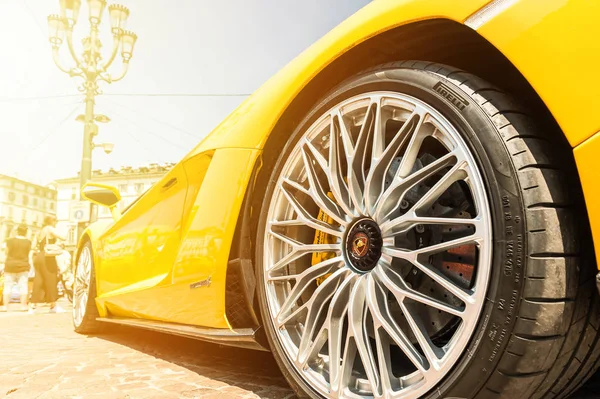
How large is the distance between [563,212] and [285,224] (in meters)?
1.06

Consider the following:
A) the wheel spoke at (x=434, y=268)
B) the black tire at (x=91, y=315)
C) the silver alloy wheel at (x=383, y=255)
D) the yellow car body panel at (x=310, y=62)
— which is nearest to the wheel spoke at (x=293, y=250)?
the silver alloy wheel at (x=383, y=255)

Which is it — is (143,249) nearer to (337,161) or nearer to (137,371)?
(137,371)

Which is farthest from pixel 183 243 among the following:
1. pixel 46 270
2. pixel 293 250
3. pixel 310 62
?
pixel 46 270

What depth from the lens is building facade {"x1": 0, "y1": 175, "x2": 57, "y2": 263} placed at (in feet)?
279

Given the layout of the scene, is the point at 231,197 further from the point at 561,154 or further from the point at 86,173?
the point at 86,173

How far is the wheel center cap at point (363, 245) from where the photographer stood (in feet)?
5.21

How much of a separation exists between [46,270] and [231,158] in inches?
347

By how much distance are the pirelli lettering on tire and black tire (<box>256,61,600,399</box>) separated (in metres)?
0.04

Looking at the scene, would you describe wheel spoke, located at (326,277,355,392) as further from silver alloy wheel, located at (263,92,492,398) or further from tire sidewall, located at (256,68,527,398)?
tire sidewall, located at (256,68,527,398)

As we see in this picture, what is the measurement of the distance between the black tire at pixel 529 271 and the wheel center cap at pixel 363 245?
0.42 metres

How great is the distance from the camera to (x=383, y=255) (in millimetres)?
1547

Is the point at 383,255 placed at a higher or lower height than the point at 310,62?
lower

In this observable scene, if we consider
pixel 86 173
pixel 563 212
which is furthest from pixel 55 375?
pixel 86 173

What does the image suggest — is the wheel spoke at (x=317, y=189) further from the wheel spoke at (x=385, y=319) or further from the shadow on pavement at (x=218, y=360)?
the shadow on pavement at (x=218, y=360)
